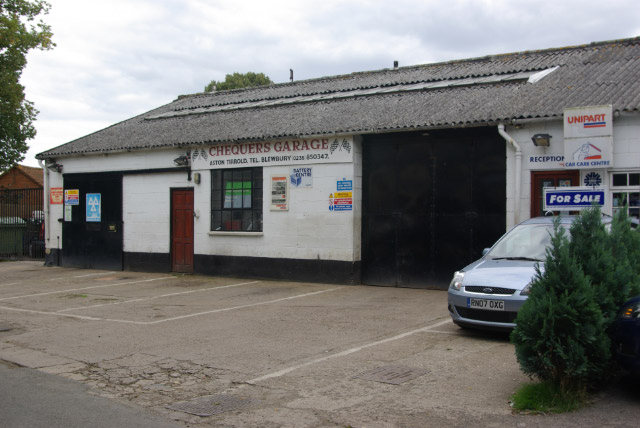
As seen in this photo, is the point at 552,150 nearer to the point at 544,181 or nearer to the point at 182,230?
the point at 544,181

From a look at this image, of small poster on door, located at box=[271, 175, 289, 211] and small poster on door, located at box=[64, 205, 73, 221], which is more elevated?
small poster on door, located at box=[271, 175, 289, 211]

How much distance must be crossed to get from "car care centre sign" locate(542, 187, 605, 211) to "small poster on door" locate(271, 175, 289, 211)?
6.69 metres

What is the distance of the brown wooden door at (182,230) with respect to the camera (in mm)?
17203

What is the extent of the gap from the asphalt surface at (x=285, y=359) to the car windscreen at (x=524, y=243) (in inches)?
49.4

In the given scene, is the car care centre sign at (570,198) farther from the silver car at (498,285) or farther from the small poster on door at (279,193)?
the small poster on door at (279,193)

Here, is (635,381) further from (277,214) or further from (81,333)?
(277,214)

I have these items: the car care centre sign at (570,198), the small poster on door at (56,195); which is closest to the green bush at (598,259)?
the car care centre sign at (570,198)

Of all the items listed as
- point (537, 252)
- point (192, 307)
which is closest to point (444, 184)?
point (537, 252)

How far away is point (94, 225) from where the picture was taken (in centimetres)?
1917

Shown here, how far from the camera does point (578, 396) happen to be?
5.35 meters

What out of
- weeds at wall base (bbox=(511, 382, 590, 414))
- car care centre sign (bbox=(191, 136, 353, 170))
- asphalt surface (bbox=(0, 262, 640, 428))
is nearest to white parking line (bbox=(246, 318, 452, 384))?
asphalt surface (bbox=(0, 262, 640, 428))

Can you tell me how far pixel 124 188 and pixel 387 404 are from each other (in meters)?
14.7

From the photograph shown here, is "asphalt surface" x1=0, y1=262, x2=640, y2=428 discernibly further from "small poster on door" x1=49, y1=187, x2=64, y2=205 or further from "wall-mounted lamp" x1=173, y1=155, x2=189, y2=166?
"small poster on door" x1=49, y1=187, x2=64, y2=205

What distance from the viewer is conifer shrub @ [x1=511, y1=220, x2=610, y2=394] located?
17.4ft
